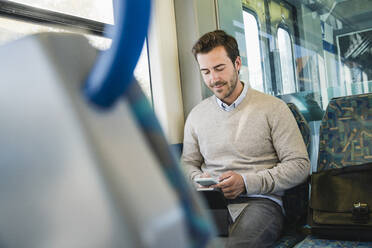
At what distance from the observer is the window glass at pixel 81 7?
178 centimetres

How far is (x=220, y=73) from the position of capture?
200cm

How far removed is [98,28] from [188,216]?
2030mm

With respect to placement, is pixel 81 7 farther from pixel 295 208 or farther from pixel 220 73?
pixel 295 208

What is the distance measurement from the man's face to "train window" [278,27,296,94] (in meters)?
0.51

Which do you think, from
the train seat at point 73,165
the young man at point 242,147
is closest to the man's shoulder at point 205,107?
the young man at point 242,147

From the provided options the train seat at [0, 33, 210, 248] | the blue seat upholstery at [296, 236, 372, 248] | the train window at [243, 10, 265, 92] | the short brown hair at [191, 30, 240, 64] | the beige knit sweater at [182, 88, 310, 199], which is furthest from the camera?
the train window at [243, 10, 265, 92]

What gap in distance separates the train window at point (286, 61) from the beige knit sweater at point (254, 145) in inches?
17.9

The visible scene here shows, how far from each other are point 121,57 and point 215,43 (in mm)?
1893

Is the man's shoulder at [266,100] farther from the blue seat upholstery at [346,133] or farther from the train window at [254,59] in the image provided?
the train window at [254,59]

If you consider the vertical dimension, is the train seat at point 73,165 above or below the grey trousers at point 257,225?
above

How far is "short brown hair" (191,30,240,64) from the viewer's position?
200 cm

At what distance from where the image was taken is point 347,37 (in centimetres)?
215

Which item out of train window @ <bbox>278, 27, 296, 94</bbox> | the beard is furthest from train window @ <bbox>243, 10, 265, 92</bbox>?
the beard

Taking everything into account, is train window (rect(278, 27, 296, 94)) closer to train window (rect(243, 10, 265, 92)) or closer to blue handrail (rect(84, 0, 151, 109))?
train window (rect(243, 10, 265, 92))
